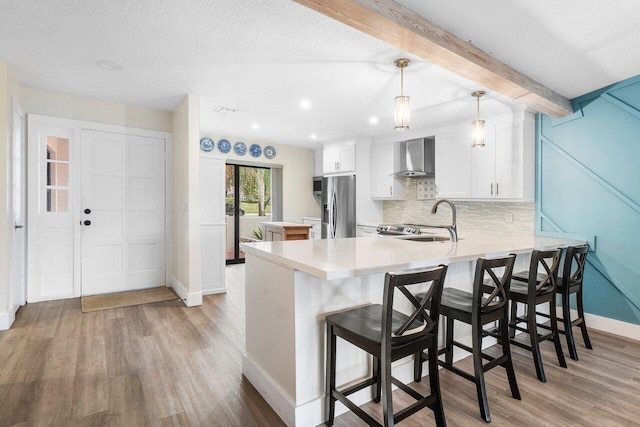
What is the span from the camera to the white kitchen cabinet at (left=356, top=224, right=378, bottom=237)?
17.3ft

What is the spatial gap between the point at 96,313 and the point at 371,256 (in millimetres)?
3152

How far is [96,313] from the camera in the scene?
343 centimetres

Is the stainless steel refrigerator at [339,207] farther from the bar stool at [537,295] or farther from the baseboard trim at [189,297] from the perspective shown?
the bar stool at [537,295]

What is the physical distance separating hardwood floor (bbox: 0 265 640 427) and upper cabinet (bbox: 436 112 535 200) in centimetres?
170

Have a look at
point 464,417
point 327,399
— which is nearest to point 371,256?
point 327,399

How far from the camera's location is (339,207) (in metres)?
5.67

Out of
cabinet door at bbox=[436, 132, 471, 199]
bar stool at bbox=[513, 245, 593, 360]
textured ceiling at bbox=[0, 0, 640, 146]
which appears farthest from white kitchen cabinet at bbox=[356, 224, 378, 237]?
bar stool at bbox=[513, 245, 593, 360]

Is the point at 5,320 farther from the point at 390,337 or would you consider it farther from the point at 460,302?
the point at 460,302

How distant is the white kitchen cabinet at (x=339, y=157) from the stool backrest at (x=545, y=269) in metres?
3.56

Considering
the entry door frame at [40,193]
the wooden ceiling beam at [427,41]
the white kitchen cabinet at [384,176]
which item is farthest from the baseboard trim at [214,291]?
the wooden ceiling beam at [427,41]

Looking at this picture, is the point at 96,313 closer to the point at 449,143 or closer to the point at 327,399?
the point at 327,399

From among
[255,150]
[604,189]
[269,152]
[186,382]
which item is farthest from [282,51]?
[269,152]

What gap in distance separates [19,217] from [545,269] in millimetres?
4850

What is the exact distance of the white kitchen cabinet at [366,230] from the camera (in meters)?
5.27
